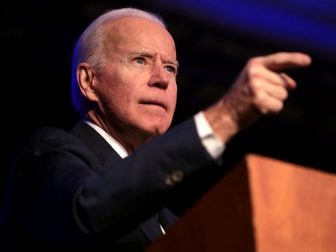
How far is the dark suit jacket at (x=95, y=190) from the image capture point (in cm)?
108

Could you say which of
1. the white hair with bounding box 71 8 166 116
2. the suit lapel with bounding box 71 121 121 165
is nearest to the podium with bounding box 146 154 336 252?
the suit lapel with bounding box 71 121 121 165

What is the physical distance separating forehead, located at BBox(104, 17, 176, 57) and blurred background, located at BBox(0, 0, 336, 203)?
4.23 feet

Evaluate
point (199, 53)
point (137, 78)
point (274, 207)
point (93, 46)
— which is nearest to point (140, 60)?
point (137, 78)

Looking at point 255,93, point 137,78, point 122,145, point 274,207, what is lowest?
point 122,145

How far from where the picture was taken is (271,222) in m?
0.94

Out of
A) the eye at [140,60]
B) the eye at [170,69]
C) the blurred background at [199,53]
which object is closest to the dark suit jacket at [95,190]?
the eye at [140,60]

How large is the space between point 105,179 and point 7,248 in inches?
16.1

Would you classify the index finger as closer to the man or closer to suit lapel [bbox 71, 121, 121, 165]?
the man

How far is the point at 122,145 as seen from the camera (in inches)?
67.6

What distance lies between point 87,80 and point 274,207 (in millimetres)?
1026

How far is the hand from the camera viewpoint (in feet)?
3.34

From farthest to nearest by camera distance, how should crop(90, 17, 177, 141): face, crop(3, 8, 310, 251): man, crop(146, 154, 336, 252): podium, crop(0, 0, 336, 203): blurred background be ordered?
crop(0, 0, 336, 203): blurred background
crop(90, 17, 177, 141): face
crop(3, 8, 310, 251): man
crop(146, 154, 336, 252): podium

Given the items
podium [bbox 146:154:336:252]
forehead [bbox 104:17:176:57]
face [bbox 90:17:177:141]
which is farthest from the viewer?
forehead [bbox 104:17:176:57]

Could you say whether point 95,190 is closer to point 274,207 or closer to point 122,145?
point 274,207
